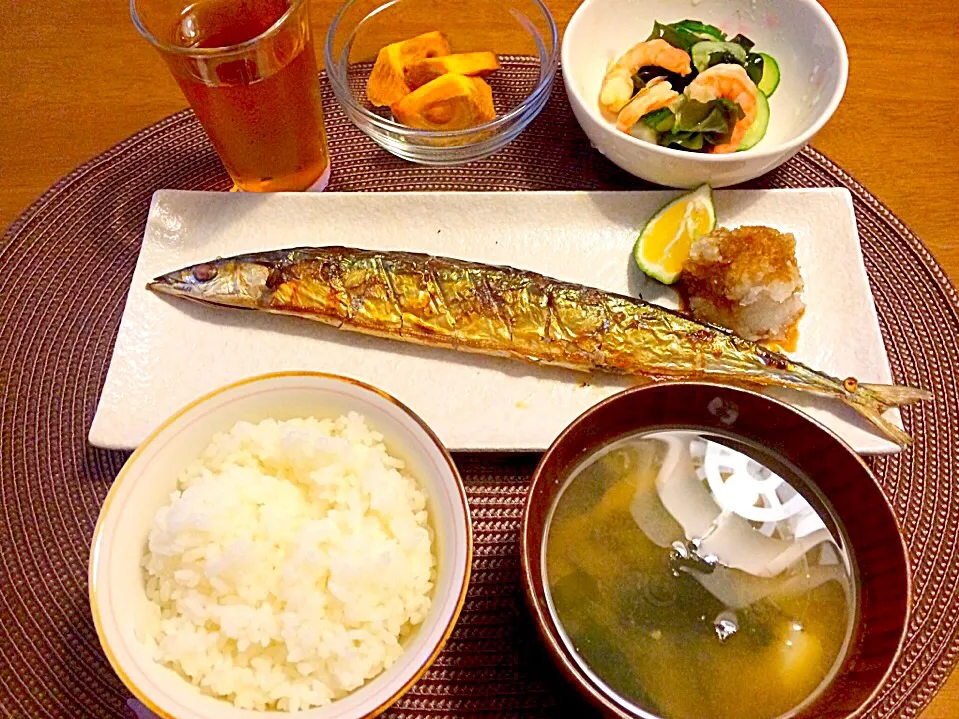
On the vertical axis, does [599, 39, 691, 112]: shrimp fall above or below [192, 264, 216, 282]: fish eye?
below

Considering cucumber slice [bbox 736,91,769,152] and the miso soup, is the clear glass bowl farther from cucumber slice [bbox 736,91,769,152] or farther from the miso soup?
the miso soup

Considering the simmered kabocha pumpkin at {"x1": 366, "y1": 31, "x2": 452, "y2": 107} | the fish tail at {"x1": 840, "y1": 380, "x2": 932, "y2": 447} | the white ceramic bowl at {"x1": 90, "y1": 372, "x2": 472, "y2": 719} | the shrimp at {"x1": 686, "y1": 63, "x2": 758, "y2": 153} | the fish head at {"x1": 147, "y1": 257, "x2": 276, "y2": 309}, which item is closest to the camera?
the white ceramic bowl at {"x1": 90, "y1": 372, "x2": 472, "y2": 719}

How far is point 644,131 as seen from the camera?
1802 mm

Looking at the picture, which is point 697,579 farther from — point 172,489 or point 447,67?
Answer: point 447,67

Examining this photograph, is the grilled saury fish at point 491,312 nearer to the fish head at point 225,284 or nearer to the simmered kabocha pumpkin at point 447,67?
the fish head at point 225,284

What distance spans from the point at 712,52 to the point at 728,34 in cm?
21

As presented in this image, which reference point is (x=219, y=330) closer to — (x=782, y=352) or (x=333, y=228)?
(x=333, y=228)

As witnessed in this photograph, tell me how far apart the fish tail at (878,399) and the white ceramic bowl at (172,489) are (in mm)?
869

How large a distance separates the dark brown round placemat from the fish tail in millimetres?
95

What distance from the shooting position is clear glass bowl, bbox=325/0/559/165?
1.86 metres

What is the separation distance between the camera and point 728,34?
2057 mm

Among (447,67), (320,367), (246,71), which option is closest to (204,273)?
(320,367)

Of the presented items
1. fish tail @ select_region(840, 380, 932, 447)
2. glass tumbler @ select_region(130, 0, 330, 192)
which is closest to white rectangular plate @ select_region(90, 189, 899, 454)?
fish tail @ select_region(840, 380, 932, 447)

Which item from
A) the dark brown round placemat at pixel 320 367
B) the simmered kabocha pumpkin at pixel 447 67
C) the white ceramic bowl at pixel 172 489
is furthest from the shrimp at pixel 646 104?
the white ceramic bowl at pixel 172 489
